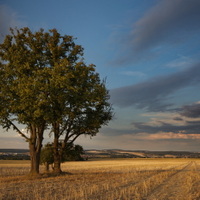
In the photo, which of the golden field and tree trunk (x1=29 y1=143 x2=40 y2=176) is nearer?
the golden field

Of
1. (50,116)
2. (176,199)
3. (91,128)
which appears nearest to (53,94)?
(50,116)

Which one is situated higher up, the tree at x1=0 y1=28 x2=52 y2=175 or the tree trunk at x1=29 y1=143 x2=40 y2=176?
the tree at x1=0 y1=28 x2=52 y2=175

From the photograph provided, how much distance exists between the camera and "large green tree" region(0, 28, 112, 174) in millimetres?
31797

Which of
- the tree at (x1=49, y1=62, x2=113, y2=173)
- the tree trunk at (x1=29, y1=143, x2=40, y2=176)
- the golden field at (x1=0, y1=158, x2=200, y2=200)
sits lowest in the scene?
the golden field at (x1=0, y1=158, x2=200, y2=200)

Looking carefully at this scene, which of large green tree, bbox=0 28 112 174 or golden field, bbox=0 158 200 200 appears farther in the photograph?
large green tree, bbox=0 28 112 174

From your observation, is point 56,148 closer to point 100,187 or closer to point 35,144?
point 35,144

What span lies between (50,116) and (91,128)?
8.32 metres

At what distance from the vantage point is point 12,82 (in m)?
34.4

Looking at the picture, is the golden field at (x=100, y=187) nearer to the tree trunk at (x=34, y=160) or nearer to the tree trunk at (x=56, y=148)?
the tree trunk at (x=34, y=160)

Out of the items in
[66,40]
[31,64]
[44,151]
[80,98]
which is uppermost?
[66,40]

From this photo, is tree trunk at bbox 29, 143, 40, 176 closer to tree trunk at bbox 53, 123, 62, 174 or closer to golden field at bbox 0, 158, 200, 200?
golden field at bbox 0, 158, 200, 200

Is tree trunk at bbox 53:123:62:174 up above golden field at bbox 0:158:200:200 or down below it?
above

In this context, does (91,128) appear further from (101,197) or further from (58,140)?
(101,197)

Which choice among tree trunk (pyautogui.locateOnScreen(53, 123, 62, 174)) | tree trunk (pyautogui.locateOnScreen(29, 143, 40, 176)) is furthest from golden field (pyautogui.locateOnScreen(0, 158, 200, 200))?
tree trunk (pyautogui.locateOnScreen(53, 123, 62, 174))
